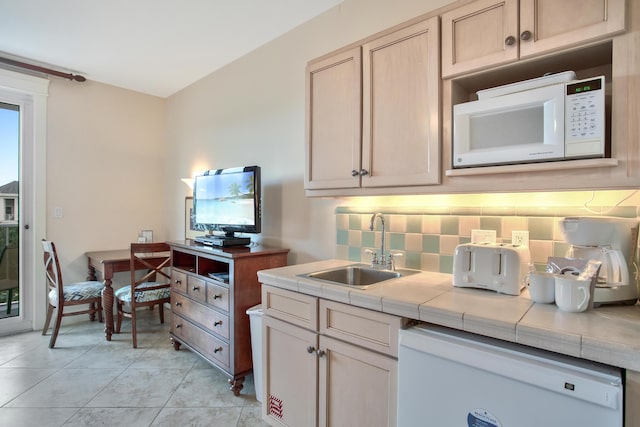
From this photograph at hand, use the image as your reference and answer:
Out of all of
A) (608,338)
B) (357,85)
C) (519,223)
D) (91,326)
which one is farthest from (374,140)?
(91,326)

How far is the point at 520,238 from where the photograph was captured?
1.51m

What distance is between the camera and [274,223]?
107 inches

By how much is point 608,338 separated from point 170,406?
225cm

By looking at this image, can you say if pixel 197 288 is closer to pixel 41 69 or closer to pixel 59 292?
pixel 59 292

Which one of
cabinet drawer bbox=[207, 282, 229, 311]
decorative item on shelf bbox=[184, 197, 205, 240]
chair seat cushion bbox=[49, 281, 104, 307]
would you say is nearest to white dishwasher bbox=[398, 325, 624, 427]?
cabinet drawer bbox=[207, 282, 229, 311]

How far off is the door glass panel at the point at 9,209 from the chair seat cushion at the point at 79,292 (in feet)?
1.80

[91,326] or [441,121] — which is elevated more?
[441,121]

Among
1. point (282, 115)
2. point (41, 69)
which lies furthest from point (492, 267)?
point (41, 69)

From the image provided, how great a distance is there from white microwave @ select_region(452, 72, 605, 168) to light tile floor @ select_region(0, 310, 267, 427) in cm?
188

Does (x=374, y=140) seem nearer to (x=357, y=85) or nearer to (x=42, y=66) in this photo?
(x=357, y=85)

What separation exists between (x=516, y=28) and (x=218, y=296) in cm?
216

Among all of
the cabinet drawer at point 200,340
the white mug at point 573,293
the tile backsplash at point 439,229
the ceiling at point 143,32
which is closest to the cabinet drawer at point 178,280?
the cabinet drawer at point 200,340

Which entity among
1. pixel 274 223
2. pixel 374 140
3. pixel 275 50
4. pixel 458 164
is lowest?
pixel 274 223

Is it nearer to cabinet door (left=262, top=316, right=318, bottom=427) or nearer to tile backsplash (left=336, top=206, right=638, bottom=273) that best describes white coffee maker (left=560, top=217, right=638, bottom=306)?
tile backsplash (left=336, top=206, right=638, bottom=273)
